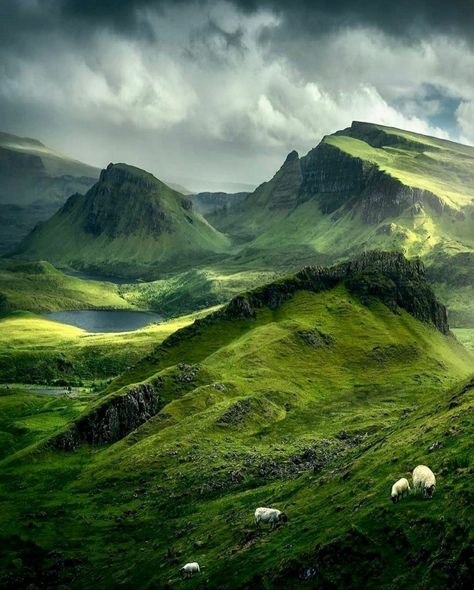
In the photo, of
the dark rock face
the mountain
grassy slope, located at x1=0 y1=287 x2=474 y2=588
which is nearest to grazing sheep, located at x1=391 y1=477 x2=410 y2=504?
the mountain

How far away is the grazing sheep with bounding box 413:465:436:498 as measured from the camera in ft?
186

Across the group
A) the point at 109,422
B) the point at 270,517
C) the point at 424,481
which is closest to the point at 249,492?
the point at 270,517

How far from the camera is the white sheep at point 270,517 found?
2960 inches

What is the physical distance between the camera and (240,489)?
114562 mm

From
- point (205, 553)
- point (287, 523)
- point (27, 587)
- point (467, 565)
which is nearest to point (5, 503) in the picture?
point (27, 587)

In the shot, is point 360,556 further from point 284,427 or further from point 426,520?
point 284,427

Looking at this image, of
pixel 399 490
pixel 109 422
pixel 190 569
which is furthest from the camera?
pixel 109 422

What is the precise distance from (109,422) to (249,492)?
82.0 m

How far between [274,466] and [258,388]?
6161cm

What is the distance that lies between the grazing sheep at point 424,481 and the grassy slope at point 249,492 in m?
0.99

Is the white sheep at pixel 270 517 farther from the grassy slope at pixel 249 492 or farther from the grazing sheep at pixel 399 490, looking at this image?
the grazing sheep at pixel 399 490

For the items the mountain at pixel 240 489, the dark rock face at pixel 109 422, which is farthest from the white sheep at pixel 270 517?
the dark rock face at pixel 109 422

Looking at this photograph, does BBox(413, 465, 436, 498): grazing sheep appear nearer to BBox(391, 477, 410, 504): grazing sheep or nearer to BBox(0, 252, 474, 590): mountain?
BBox(0, 252, 474, 590): mountain

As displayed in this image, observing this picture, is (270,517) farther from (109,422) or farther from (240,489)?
(109,422)
